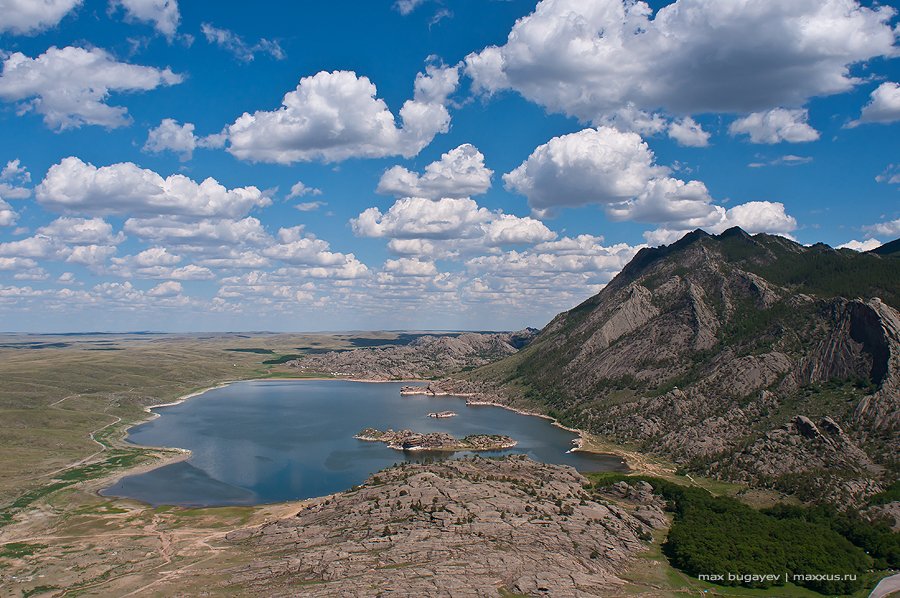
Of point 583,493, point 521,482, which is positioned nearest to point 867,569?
point 583,493

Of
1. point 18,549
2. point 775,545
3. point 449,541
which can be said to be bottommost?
point 18,549

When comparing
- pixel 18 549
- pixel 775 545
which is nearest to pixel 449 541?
pixel 775 545

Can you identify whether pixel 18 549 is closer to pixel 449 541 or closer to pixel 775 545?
pixel 449 541

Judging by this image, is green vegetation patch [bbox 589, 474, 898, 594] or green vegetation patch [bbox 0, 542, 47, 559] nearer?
green vegetation patch [bbox 589, 474, 898, 594]

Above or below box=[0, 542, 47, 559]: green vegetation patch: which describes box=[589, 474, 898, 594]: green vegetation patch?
above

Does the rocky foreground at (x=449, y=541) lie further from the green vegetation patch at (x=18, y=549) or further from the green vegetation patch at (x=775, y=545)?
the green vegetation patch at (x=18, y=549)

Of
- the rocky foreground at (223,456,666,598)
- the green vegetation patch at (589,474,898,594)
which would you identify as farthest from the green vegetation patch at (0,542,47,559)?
the green vegetation patch at (589,474,898,594)

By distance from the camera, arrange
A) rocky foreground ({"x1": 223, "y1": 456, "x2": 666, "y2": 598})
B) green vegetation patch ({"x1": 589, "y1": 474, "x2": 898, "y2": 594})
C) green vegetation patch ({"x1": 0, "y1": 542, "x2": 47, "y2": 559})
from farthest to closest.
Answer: green vegetation patch ({"x1": 0, "y1": 542, "x2": 47, "y2": 559}), green vegetation patch ({"x1": 589, "y1": 474, "x2": 898, "y2": 594}), rocky foreground ({"x1": 223, "y1": 456, "x2": 666, "y2": 598})

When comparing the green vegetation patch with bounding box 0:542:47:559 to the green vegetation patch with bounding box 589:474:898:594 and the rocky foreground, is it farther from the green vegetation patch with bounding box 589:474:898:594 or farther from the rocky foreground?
the green vegetation patch with bounding box 589:474:898:594
